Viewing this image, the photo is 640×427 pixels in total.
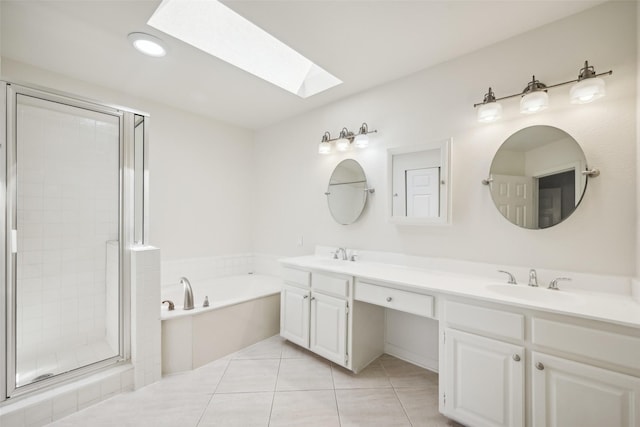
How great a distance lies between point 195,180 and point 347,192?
1.90m

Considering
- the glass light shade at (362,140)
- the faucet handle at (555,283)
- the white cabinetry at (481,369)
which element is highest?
the glass light shade at (362,140)

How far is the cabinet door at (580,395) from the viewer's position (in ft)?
3.96

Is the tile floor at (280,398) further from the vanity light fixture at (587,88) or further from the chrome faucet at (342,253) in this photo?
the vanity light fixture at (587,88)

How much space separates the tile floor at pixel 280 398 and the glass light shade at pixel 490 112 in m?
2.04

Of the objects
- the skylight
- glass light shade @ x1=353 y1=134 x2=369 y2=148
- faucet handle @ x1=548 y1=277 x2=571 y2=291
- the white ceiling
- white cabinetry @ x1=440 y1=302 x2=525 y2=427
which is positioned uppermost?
the skylight

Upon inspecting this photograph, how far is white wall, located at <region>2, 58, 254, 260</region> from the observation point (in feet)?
10.1

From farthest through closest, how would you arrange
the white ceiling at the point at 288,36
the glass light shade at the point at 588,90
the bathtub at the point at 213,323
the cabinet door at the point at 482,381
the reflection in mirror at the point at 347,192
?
1. the reflection in mirror at the point at 347,192
2. the bathtub at the point at 213,323
3. the white ceiling at the point at 288,36
4. the glass light shade at the point at 588,90
5. the cabinet door at the point at 482,381

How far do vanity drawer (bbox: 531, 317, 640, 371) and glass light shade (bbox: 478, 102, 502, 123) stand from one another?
1344 mm

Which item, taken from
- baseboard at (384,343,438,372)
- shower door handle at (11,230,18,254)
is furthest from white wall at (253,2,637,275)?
shower door handle at (11,230,18,254)

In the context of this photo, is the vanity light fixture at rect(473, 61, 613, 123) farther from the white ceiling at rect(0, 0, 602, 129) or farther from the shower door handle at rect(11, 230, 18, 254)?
the shower door handle at rect(11, 230, 18, 254)

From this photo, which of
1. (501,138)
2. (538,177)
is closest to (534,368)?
(538,177)

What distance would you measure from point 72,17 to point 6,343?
81.4 inches

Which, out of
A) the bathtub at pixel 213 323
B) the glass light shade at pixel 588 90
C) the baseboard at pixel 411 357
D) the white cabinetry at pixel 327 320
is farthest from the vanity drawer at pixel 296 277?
the glass light shade at pixel 588 90

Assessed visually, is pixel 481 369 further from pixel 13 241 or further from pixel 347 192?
pixel 13 241
